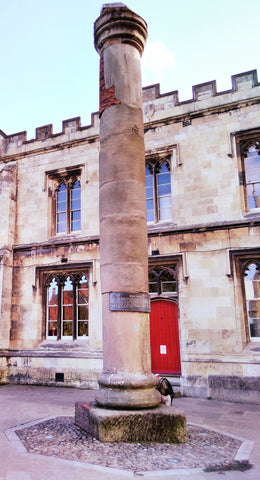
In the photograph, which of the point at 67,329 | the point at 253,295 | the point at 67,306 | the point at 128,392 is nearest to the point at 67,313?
the point at 67,306

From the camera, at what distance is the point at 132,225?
6352 mm

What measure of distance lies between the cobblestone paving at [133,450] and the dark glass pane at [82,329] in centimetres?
631

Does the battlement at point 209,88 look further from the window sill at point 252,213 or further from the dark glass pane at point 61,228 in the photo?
the dark glass pane at point 61,228

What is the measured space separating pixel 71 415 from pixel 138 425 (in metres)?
2.48

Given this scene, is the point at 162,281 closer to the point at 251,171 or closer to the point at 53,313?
the point at 53,313

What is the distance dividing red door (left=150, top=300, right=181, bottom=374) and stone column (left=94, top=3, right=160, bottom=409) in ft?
18.3

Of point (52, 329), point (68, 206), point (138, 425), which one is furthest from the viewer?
point (68, 206)

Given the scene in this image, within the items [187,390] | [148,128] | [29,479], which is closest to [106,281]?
[29,479]

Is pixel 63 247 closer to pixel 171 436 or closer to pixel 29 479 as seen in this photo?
pixel 171 436

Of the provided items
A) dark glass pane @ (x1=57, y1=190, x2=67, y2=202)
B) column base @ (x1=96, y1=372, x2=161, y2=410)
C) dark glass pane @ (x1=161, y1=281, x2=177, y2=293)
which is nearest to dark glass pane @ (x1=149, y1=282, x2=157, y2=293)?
dark glass pane @ (x1=161, y1=281, x2=177, y2=293)

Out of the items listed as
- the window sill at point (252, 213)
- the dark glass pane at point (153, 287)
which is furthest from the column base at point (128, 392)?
the window sill at point (252, 213)

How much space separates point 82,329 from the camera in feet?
41.3

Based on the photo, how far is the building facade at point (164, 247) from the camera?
10.4m

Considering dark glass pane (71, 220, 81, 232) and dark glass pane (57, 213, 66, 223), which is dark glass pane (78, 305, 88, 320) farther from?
dark glass pane (57, 213, 66, 223)
